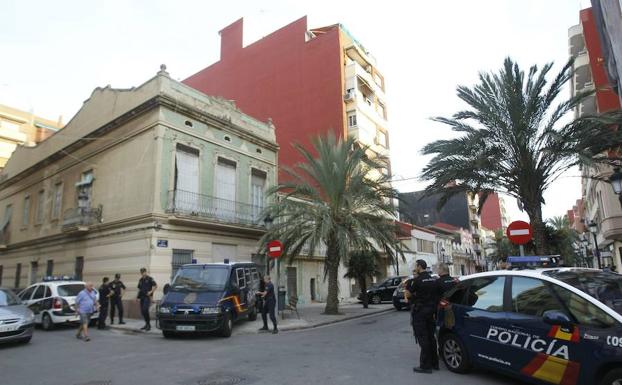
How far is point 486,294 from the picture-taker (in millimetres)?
6457

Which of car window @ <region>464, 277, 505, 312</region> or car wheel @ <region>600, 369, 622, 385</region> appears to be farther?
car window @ <region>464, 277, 505, 312</region>

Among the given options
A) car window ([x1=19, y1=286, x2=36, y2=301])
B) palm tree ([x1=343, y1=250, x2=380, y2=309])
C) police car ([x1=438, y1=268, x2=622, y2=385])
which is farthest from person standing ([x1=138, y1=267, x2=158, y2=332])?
palm tree ([x1=343, y1=250, x2=380, y2=309])

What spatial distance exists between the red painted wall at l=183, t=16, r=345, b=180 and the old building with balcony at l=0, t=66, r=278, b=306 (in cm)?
859

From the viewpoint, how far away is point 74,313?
14039mm

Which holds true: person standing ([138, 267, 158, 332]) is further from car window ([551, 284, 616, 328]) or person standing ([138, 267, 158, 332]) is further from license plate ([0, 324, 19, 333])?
car window ([551, 284, 616, 328])

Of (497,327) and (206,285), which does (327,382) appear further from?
(206,285)

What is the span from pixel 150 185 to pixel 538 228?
1471 cm

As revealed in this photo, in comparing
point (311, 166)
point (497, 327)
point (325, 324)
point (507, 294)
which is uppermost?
point (311, 166)

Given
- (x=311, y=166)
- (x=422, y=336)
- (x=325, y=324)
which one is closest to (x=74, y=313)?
(x=325, y=324)

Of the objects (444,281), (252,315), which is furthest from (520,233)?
(252,315)

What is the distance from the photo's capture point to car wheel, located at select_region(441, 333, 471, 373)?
6520mm

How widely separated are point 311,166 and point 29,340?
1192 centimetres

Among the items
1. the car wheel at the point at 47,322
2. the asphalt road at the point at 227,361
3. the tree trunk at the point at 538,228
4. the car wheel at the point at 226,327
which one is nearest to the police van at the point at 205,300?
the car wheel at the point at 226,327

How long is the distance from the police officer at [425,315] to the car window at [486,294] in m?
0.55
